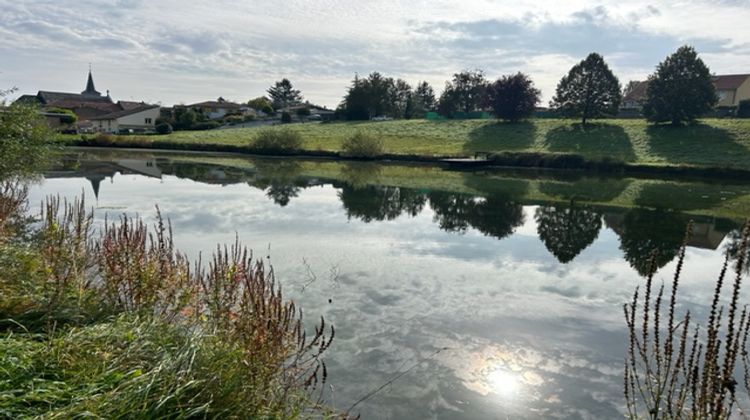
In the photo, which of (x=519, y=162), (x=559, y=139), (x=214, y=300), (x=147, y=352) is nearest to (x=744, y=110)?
(x=559, y=139)

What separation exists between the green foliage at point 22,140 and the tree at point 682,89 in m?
55.1

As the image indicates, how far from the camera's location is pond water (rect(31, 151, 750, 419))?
587cm

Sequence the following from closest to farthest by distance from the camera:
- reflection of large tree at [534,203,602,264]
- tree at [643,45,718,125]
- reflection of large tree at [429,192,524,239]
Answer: reflection of large tree at [534,203,602,264], reflection of large tree at [429,192,524,239], tree at [643,45,718,125]

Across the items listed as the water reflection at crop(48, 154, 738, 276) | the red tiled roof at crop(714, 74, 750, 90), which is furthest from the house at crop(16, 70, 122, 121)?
the red tiled roof at crop(714, 74, 750, 90)

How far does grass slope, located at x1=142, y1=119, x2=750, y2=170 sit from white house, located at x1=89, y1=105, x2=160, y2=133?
64.5 ft

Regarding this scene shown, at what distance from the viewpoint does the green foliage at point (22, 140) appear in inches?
508

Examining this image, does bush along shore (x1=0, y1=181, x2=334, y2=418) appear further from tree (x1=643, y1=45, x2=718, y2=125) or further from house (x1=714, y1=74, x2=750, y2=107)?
house (x1=714, y1=74, x2=750, y2=107)

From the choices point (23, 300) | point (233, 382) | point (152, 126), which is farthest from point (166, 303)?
point (152, 126)

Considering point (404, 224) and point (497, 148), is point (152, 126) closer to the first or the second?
point (497, 148)

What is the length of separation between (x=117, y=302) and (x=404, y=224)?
1167 cm

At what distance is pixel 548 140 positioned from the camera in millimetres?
52781

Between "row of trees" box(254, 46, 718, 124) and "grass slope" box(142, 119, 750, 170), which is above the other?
"row of trees" box(254, 46, 718, 124)

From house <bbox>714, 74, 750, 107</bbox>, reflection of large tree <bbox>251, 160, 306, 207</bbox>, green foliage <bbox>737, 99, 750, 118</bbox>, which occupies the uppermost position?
house <bbox>714, 74, 750, 107</bbox>

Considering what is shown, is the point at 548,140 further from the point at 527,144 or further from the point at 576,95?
the point at 576,95
